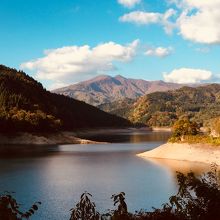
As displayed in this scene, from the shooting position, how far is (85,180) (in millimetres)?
67688

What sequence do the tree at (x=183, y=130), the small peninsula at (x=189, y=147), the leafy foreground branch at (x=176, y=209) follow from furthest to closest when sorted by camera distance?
the tree at (x=183, y=130)
the small peninsula at (x=189, y=147)
the leafy foreground branch at (x=176, y=209)

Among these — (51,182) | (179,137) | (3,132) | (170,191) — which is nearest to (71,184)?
(51,182)

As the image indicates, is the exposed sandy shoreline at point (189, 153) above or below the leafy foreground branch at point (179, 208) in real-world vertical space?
below

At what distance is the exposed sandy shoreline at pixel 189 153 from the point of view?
88.5 m

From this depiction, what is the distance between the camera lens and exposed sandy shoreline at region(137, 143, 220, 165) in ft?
290

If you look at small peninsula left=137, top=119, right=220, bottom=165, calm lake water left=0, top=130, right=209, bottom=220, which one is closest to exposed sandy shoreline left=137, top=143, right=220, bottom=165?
small peninsula left=137, top=119, right=220, bottom=165

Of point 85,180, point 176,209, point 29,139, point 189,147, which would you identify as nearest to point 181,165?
point 189,147

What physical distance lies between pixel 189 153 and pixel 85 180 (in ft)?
117

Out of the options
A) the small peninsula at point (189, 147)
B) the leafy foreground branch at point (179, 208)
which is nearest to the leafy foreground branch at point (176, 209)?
the leafy foreground branch at point (179, 208)

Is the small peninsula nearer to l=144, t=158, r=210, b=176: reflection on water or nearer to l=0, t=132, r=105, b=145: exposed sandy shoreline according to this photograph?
l=144, t=158, r=210, b=176: reflection on water

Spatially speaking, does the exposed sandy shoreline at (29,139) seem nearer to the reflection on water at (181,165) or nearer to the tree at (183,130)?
the tree at (183,130)

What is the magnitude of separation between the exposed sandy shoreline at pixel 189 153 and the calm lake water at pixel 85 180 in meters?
3.61

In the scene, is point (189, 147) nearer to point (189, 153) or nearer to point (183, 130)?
point (189, 153)

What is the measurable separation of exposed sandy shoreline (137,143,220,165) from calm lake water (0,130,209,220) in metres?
3.61
